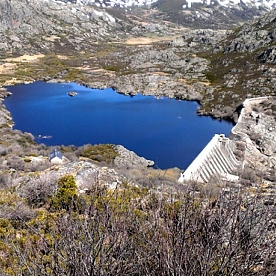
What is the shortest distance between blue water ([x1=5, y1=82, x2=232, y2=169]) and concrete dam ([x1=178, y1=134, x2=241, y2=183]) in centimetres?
533

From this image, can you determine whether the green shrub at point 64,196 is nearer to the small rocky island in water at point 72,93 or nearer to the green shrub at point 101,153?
the green shrub at point 101,153

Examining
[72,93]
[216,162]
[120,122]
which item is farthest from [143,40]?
[216,162]

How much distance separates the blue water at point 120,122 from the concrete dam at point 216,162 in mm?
5332

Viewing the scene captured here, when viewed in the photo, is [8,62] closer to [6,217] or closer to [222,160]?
[222,160]

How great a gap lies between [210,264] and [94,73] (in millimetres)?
85348

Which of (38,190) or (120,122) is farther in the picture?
(120,122)

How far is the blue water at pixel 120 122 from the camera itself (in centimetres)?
4212

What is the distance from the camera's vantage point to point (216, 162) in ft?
92.7

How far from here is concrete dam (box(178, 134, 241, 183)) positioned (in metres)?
25.1

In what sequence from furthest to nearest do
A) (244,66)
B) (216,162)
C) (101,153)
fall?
1. (244,66)
2. (101,153)
3. (216,162)

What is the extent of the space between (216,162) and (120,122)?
83.5ft

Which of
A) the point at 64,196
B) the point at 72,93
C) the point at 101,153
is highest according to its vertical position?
the point at 64,196

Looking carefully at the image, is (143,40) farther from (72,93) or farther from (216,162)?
(216,162)

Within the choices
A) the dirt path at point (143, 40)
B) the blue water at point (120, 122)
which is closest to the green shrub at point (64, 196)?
the blue water at point (120, 122)
